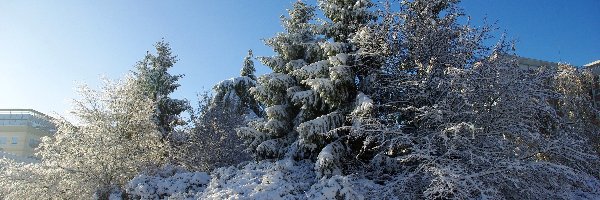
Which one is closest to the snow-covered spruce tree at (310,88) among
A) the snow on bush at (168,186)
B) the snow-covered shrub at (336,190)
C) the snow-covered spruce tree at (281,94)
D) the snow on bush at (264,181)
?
the snow-covered spruce tree at (281,94)

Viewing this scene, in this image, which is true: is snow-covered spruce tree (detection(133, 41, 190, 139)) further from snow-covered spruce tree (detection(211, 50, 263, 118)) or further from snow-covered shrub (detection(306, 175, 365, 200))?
snow-covered shrub (detection(306, 175, 365, 200))

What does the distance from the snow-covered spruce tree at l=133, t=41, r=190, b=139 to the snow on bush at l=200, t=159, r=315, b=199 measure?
14.3 m

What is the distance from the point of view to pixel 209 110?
30.3 m

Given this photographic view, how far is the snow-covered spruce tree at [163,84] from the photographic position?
94.7 feet

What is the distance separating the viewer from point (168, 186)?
609 inches

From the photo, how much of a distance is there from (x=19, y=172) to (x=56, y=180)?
1.68m

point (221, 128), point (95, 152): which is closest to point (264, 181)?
point (95, 152)

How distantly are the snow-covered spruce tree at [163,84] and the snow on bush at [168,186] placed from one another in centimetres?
1268

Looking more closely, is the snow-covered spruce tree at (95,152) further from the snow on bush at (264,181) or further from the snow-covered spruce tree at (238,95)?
the snow-covered spruce tree at (238,95)

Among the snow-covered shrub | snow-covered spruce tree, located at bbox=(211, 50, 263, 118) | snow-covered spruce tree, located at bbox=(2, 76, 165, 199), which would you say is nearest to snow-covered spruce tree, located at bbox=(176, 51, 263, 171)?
snow-covered spruce tree, located at bbox=(211, 50, 263, 118)

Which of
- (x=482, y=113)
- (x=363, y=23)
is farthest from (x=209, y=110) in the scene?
(x=482, y=113)

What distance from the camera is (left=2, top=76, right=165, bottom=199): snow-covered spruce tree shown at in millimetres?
19391

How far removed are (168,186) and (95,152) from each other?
19.5 ft

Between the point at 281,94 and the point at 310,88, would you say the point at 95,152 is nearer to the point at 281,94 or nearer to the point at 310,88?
the point at 281,94
